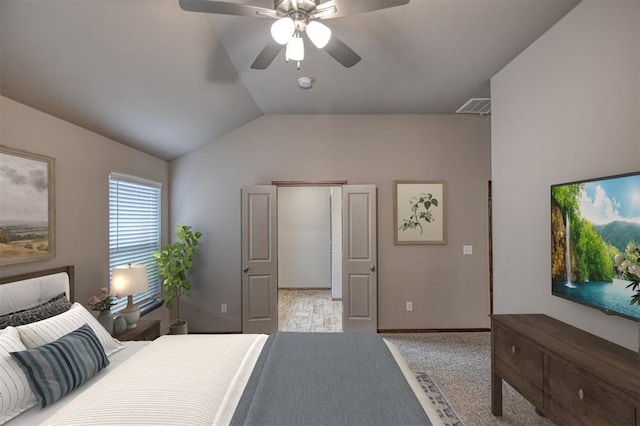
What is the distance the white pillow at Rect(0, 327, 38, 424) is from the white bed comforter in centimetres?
26

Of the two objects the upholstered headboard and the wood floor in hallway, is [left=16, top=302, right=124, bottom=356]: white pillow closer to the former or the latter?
the upholstered headboard

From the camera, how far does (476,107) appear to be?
3.74 metres

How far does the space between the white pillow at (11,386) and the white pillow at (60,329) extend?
0.32ft

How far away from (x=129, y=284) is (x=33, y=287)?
756 millimetres

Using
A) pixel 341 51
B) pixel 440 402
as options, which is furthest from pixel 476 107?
pixel 440 402

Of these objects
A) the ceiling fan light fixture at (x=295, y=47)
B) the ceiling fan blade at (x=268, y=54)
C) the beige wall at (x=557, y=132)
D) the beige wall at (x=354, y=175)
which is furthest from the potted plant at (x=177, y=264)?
the beige wall at (x=557, y=132)

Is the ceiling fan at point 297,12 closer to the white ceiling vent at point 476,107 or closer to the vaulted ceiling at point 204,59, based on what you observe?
the vaulted ceiling at point 204,59

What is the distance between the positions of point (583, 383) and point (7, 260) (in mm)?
3339

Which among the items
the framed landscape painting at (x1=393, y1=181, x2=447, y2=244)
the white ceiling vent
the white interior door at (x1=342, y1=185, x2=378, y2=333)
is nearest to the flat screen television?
the white ceiling vent

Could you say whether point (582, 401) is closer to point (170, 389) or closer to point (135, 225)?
point (170, 389)

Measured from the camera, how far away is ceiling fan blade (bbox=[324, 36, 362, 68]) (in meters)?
1.87

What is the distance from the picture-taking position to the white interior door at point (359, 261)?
394 cm

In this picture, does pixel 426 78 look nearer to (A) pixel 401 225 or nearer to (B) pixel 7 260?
(A) pixel 401 225

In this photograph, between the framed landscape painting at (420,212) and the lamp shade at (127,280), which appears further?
the framed landscape painting at (420,212)
